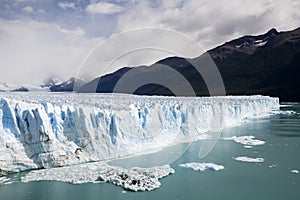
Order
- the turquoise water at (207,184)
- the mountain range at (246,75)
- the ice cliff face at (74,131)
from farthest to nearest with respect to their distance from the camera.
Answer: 1. the mountain range at (246,75)
2. the ice cliff face at (74,131)
3. the turquoise water at (207,184)

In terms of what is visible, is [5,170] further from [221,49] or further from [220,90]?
[221,49]

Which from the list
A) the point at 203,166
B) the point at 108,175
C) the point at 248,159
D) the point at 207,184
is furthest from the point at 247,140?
the point at 108,175

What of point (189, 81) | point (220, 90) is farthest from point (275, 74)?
point (189, 81)

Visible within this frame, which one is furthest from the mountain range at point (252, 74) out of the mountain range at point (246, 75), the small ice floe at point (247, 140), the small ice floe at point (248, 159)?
the small ice floe at point (248, 159)

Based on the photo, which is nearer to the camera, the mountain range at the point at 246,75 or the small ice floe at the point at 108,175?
the small ice floe at the point at 108,175

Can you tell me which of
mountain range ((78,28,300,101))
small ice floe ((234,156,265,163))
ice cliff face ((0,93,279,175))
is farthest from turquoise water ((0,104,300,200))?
mountain range ((78,28,300,101))

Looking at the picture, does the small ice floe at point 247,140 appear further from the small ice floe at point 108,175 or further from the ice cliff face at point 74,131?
the small ice floe at point 108,175

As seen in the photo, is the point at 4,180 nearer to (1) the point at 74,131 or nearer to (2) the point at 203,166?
(1) the point at 74,131

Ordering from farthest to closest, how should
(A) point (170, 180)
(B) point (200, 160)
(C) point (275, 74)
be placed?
(C) point (275, 74)
(B) point (200, 160)
(A) point (170, 180)
